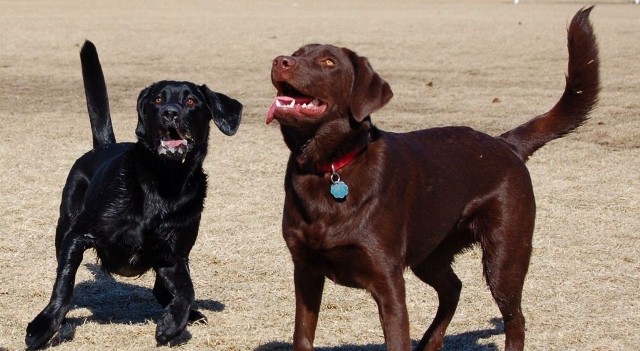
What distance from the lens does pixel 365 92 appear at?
13.2 feet

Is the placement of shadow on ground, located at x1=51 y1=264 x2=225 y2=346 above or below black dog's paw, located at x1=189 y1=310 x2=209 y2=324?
below

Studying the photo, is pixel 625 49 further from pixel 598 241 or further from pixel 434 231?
pixel 434 231

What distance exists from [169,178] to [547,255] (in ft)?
8.45

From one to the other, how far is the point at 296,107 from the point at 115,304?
2.38m

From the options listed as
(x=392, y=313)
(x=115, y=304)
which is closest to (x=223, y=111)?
(x=115, y=304)

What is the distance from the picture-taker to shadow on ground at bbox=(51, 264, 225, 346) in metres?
5.50

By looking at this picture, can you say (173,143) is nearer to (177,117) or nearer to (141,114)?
(177,117)

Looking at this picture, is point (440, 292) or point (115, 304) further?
point (115, 304)

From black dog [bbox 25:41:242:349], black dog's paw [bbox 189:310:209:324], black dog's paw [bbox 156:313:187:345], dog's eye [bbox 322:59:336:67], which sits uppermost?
dog's eye [bbox 322:59:336:67]

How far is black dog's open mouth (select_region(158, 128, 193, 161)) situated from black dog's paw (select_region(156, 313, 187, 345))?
767 mm

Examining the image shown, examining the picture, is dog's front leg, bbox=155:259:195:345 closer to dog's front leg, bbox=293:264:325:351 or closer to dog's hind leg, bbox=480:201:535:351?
dog's front leg, bbox=293:264:325:351

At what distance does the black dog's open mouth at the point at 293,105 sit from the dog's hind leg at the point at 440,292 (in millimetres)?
1194

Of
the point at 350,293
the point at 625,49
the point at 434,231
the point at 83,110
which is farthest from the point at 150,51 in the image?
the point at 434,231

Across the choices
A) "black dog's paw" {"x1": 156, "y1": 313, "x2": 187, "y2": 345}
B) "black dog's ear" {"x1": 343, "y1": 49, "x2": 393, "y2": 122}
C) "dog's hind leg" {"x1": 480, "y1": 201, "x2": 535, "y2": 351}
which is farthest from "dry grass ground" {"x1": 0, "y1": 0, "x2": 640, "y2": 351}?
"black dog's ear" {"x1": 343, "y1": 49, "x2": 393, "y2": 122}
